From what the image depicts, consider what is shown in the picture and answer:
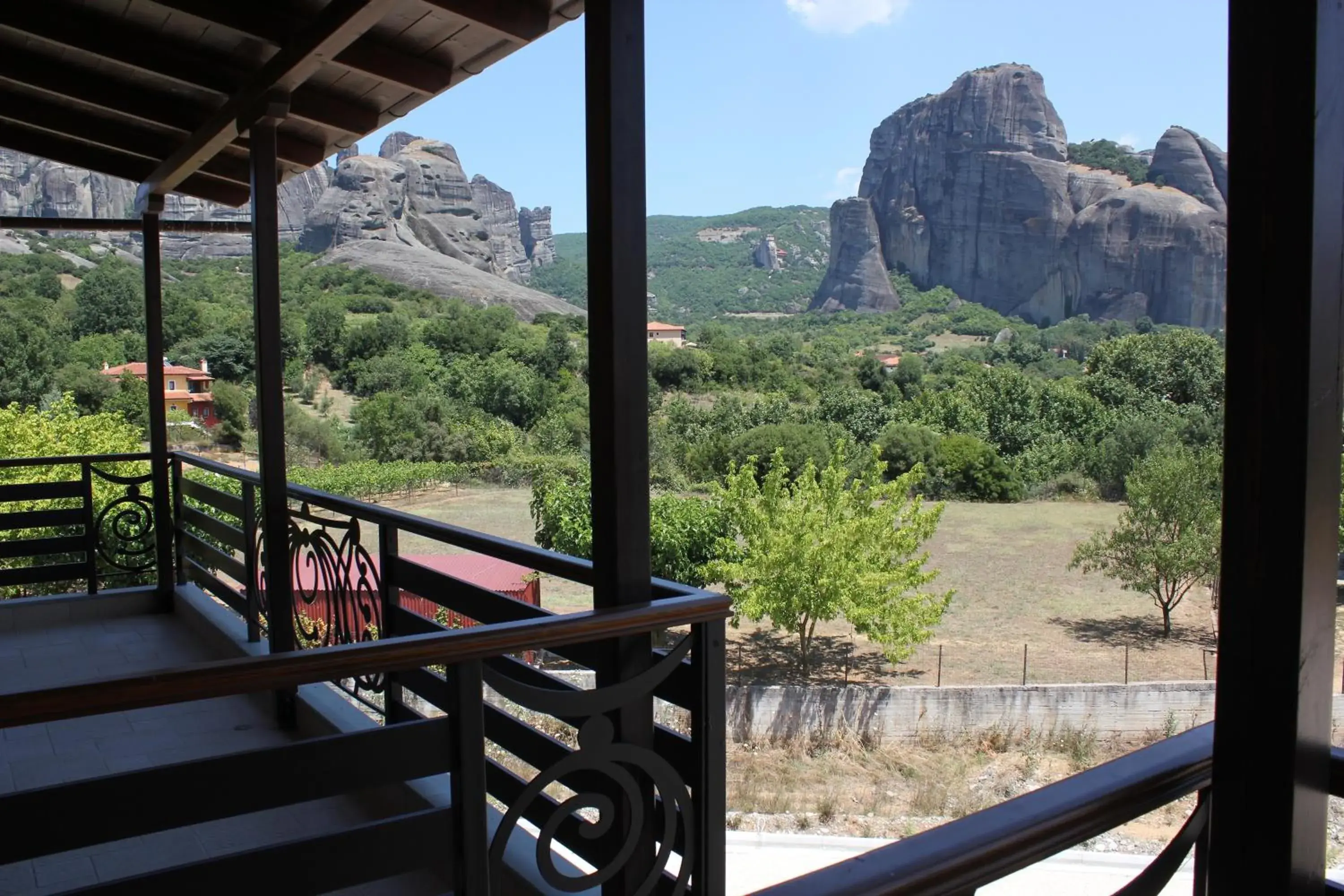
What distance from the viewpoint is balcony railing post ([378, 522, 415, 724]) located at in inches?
99.4

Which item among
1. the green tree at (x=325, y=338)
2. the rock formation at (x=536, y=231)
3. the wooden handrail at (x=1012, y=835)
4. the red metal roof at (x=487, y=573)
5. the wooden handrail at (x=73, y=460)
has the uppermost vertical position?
the rock formation at (x=536, y=231)

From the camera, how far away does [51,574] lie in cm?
435

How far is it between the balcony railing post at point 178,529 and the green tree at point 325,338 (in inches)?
1170

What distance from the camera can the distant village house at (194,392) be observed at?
27547mm

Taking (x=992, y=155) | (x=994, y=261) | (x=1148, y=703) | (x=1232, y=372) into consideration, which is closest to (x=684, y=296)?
(x=994, y=261)

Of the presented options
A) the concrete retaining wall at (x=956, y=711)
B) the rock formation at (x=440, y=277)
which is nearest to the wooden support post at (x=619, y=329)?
the concrete retaining wall at (x=956, y=711)

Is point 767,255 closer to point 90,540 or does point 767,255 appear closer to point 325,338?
point 325,338

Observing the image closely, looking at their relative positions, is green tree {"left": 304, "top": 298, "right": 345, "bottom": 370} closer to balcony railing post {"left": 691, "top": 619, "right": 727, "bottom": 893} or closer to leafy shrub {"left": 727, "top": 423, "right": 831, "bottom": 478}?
leafy shrub {"left": 727, "top": 423, "right": 831, "bottom": 478}

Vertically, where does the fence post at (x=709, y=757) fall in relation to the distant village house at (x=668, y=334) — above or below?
below

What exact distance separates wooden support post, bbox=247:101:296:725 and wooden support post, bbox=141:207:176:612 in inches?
52.3

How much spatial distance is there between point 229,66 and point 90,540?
8.34ft

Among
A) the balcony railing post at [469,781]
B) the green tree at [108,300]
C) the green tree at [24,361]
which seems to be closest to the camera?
the balcony railing post at [469,781]

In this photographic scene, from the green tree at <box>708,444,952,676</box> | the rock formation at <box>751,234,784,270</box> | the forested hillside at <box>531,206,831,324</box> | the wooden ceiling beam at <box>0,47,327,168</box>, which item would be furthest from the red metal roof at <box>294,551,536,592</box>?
the rock formation at <box>751,234,784,270</box>

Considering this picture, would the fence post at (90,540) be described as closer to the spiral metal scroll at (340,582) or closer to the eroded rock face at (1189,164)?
the spiral metal scroll at (340,582)
